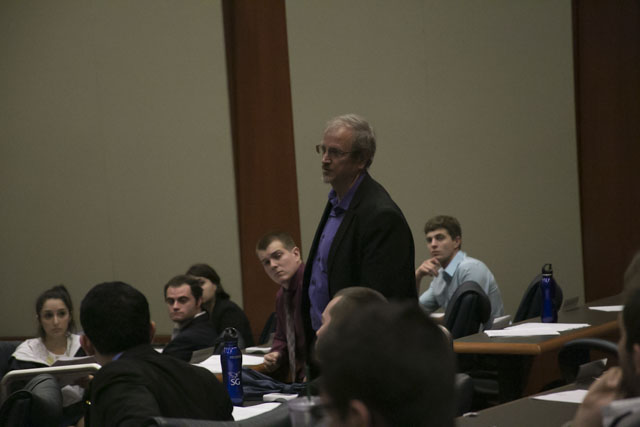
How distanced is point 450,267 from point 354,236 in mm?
2417

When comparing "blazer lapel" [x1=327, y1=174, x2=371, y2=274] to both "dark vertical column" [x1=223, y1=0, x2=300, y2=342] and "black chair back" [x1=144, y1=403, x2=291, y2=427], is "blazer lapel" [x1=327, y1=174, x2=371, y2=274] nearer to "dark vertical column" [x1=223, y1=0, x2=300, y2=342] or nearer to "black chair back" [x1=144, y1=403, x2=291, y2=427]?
"black chair back" [x1=144, y1=403, x2=291, y2=427]

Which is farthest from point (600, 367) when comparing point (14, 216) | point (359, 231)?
point (14, 216)

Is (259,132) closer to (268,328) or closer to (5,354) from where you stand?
(268,328)

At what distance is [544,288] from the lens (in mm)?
4508

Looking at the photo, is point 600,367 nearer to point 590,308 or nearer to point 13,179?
point 590,308

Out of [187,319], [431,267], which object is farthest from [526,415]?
[431,267]

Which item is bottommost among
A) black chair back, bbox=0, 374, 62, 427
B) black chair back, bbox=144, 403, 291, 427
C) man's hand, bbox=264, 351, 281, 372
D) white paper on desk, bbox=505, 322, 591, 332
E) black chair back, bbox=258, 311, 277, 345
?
black chair back, bbox=258, 311, 277, 345

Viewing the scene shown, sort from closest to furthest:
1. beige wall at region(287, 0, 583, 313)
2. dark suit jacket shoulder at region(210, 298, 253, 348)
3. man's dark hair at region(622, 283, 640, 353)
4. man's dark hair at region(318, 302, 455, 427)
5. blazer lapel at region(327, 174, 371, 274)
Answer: man's dark hair at region(318, 302, 455, 427), man's dark hair at region(622, 283, 640, 353), blazer lapel at region(327, 174, 371, 274), dark suit jacket shoulder at region(210, 298, 253, 348), beige wall at region(287, 0, 583, 313)

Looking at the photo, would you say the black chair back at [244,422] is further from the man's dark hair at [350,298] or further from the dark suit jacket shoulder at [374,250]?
the dark suit jacket shoulder at [374,250]

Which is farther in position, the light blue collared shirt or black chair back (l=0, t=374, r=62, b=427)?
the light blue collared shirt

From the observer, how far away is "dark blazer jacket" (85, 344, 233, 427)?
206 centimetres

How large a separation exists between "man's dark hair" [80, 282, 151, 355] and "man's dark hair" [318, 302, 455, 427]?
149 centimetres

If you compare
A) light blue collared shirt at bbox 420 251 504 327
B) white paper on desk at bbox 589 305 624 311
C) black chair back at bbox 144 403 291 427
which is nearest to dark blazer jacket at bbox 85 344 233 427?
black chair back at bbox 144 403 291 427

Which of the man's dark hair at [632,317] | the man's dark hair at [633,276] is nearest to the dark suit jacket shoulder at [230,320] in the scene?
the man's dark hair at [633,276]
